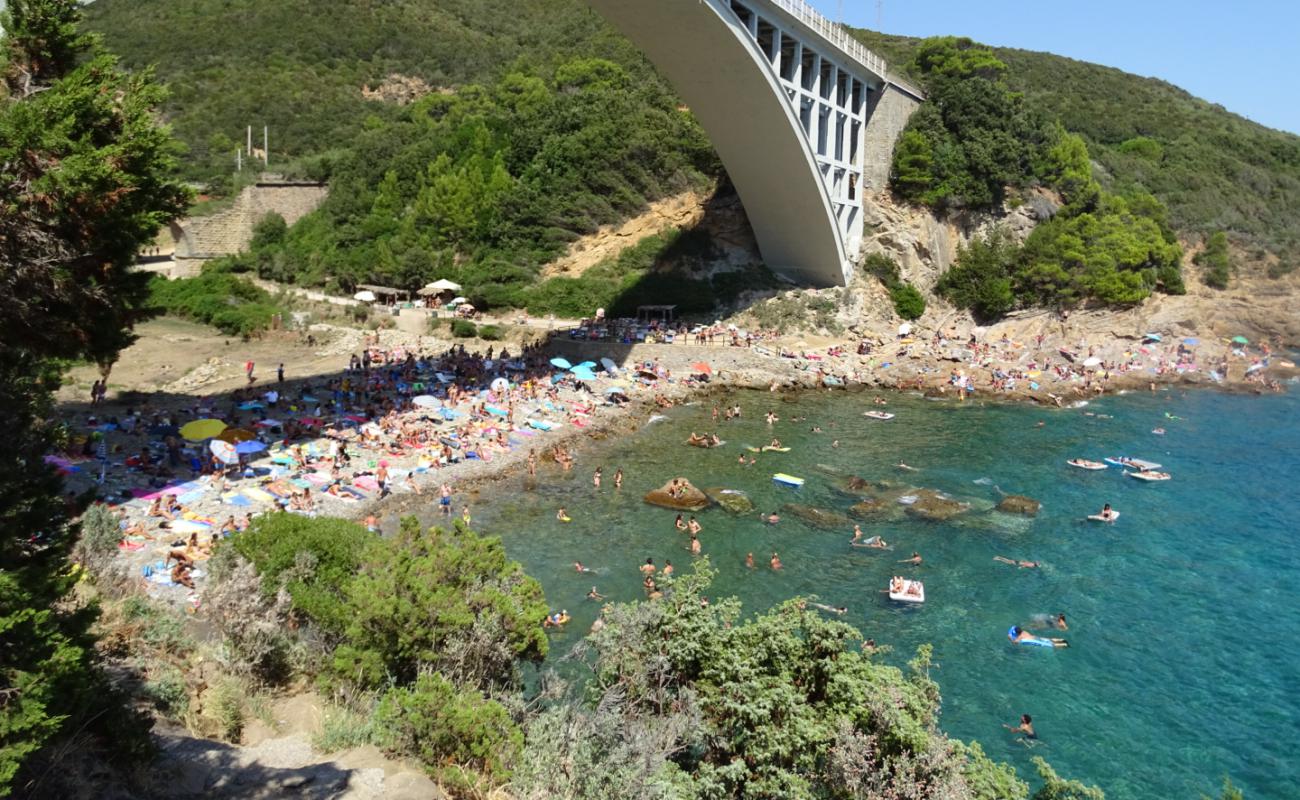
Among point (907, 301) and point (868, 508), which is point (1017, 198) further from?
point (868, 508)

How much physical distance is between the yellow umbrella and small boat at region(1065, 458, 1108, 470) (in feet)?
65.5

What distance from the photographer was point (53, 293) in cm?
1276

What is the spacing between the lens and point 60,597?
6.27 meters

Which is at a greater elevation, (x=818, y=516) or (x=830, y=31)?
(x=830, y=31)

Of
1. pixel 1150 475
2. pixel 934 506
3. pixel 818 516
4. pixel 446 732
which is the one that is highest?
pixel 446 732

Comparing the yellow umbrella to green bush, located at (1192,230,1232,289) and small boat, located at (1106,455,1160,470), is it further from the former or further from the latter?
green bush, located at (1192,230,1232,289)

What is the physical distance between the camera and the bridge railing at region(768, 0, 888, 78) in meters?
26.5

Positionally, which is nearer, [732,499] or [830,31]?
[732,499]

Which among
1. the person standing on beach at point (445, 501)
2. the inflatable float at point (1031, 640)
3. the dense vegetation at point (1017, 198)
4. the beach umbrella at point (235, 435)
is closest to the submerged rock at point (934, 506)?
the inflatable float at point (1031, 640)

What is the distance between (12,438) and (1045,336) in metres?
35.0

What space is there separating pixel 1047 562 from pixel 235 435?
639 inches

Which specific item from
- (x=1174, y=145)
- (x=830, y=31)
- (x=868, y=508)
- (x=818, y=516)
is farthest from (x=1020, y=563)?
(x=1174, y=145)

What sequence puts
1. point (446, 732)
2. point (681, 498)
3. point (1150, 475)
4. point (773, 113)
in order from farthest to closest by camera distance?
point (773, 113) → point (1150, 475) → point (681, 498) → point (446, 732)

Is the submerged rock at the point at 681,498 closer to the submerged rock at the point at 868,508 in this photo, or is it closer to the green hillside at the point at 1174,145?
the submerged rock at the point at 868,508
